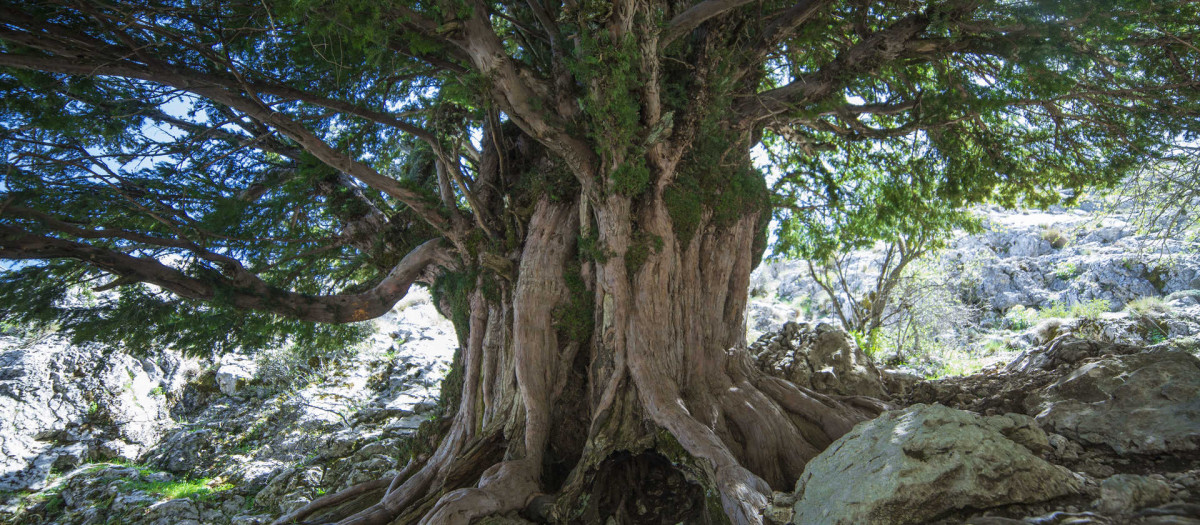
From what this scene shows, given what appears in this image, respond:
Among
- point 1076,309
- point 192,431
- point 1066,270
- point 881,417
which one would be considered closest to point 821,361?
point 881,417

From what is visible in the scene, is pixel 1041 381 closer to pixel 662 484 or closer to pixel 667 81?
pixel 662 484

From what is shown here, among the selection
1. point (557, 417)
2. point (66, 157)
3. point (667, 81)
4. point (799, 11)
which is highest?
point (799, 11)

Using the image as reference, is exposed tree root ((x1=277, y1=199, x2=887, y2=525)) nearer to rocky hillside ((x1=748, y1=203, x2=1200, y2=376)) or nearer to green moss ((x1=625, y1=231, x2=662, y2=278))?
green moss ((x1=625, y1=231, x2=662, y2=278))

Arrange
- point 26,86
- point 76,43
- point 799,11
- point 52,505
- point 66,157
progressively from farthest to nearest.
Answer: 1. point 52,505
2. point 799,11
3. point 66,157
4. point 26,86
5. point 76,43

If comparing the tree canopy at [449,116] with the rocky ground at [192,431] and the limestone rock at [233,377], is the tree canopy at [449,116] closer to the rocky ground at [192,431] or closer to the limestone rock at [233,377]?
the rocky ground at [192,431]

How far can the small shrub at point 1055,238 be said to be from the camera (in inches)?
691

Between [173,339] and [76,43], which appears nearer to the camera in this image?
[76,43]

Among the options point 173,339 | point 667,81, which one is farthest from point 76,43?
point 667,81

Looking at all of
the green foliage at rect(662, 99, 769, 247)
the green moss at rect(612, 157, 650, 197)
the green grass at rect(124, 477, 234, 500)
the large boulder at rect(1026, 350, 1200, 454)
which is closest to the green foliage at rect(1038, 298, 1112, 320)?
the large boulder at rect(1026, 350, 1200, 454)

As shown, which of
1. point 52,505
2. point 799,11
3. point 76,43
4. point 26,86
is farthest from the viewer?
point 52,505

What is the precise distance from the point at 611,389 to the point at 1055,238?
768 inches

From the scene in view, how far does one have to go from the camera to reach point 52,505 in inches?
289

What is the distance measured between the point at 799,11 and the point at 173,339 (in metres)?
7.26

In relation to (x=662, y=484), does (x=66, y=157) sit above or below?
above
